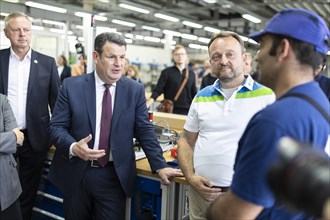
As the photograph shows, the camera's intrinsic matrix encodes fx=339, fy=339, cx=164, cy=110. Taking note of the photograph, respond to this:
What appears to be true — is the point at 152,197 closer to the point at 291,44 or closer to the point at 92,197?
the point at 92,197

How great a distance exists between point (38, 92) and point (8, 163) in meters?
0.63

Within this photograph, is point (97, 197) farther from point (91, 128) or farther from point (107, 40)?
point (107, 40)

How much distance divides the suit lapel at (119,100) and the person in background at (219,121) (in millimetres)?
416

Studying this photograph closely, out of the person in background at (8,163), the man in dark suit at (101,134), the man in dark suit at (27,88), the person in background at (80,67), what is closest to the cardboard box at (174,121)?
the person in background at (80,67)

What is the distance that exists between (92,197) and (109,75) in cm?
75

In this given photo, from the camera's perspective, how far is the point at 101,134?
2014mm

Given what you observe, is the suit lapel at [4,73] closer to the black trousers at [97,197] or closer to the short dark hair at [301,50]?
the black trousers at [97,197]

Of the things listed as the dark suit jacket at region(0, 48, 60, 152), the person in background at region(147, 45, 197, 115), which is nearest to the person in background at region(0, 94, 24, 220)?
the dark suit jacket at region(0, 48, 60, 152)

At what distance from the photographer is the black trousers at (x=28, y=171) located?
98.7 inches

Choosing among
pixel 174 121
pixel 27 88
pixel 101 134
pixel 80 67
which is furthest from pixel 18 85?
pixel 80 67

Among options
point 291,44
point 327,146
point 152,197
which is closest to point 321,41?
point 291,44

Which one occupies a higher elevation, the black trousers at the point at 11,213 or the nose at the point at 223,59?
the nose at the point at 223,59

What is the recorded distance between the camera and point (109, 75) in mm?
1998

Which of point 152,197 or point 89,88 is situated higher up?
point 89,88
